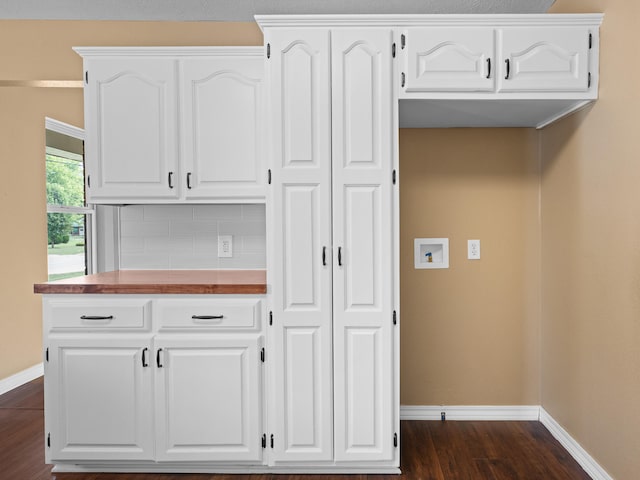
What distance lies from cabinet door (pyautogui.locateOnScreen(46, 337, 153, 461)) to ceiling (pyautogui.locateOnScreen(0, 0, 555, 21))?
1946mm

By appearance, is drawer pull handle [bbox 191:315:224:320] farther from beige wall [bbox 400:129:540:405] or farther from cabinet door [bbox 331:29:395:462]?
beige wall [bbox 400:129:540:405]

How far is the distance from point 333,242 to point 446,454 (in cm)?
132

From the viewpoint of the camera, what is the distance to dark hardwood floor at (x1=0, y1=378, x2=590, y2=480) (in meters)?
2.27

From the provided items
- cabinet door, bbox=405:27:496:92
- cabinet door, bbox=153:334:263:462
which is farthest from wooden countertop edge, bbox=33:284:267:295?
cabinet door, bbox=405:27:496:92

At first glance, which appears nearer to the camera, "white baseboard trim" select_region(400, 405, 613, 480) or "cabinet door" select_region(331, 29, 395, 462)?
"cabinet door" select_region(331, 29, 395, 462)

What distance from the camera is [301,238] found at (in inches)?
87.0

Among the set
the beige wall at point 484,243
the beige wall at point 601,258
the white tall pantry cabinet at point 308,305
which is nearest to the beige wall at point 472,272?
the beige wall at point 484,243

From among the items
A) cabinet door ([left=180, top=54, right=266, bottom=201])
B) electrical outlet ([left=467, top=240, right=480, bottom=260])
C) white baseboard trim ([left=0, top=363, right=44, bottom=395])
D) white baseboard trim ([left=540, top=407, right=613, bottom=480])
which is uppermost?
cabinet door ([left=180, top=54, right=266, bottom=201])

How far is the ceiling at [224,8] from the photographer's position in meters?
2.69

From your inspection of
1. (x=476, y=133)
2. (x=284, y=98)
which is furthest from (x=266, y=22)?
(x=476, y=133)

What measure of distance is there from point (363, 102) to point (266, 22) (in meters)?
0.59

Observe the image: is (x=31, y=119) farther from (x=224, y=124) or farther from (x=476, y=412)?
(x=476, y=412)

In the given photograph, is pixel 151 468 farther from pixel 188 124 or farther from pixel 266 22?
pixel 266 22

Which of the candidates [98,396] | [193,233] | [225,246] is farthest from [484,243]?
[98,396]
